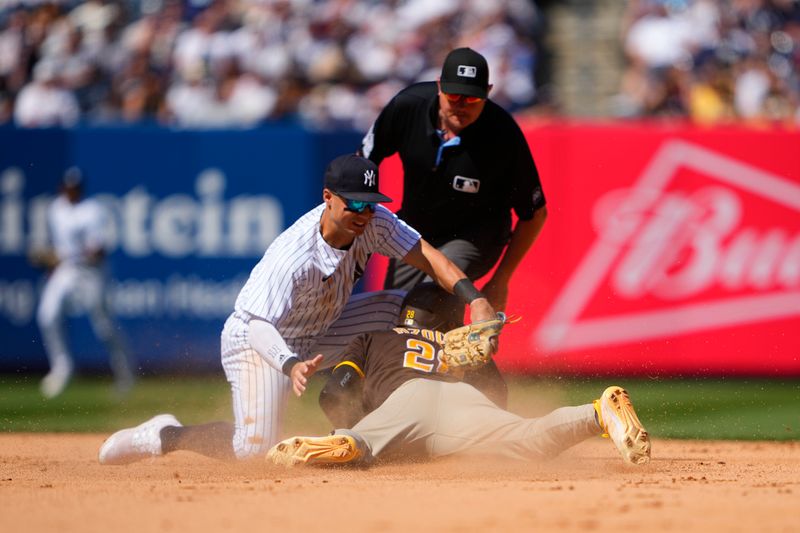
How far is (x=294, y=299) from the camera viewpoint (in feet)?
22.5

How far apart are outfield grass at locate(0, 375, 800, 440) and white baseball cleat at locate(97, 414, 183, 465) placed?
1.71 meters

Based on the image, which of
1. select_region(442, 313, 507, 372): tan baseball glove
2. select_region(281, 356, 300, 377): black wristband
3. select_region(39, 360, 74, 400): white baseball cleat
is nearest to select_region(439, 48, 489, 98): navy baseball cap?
select_region(442, 313, 507, 372): tan baseball glove

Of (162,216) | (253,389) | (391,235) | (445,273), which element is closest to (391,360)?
(445,273)

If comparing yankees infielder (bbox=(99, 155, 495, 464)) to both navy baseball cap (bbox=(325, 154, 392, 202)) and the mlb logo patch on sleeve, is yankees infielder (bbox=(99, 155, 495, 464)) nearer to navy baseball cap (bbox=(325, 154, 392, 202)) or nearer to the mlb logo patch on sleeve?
navy baseball cap (bbox=(325, 154, 392, 202))

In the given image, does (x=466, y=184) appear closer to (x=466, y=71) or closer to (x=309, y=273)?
(x=466, y=71)

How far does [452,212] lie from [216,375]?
211 inches

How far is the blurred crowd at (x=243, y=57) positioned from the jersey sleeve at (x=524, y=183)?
6.47 meters

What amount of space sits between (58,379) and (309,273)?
620cm

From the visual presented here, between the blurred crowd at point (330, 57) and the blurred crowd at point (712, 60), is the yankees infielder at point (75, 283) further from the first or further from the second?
the blurred crowd at point (712, 60)

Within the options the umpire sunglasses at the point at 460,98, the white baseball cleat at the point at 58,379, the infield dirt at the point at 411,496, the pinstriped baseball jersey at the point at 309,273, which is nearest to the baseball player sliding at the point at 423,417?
the infield dirt at the point at 411,496

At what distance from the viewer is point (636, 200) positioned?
12.5 metres

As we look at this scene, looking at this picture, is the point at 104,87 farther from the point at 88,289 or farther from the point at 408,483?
the point at 408,483

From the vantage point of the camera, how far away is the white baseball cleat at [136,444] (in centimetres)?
699

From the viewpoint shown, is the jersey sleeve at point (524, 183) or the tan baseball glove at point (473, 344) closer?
the tan baseball glove at point (473, 344)
